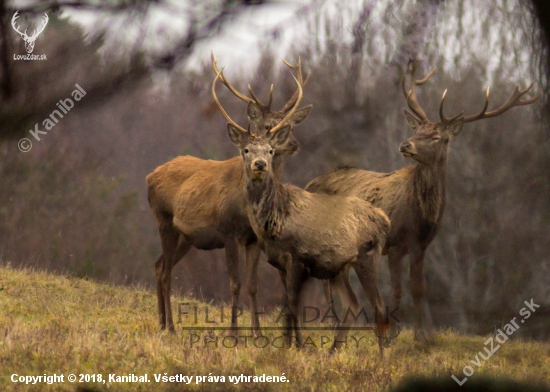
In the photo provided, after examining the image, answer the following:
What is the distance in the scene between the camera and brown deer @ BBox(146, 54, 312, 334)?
762 centimetres

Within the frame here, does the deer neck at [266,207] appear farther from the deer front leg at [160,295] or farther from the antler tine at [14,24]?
the antler tine at [14,24]

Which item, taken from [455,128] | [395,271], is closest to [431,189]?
[455,128]

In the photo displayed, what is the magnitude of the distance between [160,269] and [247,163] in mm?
2414

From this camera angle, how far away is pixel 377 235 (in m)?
6.66

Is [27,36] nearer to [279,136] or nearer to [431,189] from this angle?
[279,136]

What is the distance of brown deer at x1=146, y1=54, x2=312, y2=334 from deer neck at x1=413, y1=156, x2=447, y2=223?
158 centimetres

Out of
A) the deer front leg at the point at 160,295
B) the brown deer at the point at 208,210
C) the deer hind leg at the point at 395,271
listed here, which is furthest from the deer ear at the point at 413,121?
the deer front leg at the point at 160,295

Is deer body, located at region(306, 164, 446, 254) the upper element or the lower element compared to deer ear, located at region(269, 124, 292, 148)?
lower

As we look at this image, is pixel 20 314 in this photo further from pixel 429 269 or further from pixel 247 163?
pixel 429 269

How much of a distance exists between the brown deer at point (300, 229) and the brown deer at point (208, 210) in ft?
2.60

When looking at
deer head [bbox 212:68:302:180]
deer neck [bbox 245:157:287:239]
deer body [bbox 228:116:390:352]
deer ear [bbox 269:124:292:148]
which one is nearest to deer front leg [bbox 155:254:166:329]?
deer body [bbox 228:116:390:352]

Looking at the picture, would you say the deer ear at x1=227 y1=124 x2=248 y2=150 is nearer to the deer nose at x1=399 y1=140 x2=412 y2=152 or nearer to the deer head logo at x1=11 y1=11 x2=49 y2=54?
the deer nose at x1=399 y1=140 x2=412 y2=152

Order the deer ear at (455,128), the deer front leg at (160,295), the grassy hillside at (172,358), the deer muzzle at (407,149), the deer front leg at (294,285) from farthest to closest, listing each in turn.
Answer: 1. the deer ear at (455,128)
2. the deer front leg at (160,295)
3. the deer muzzle at (407,149)
4. the deer front leg at (294,285)
5. the grassy hillside at (172,358)

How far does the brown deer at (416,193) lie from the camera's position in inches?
329
